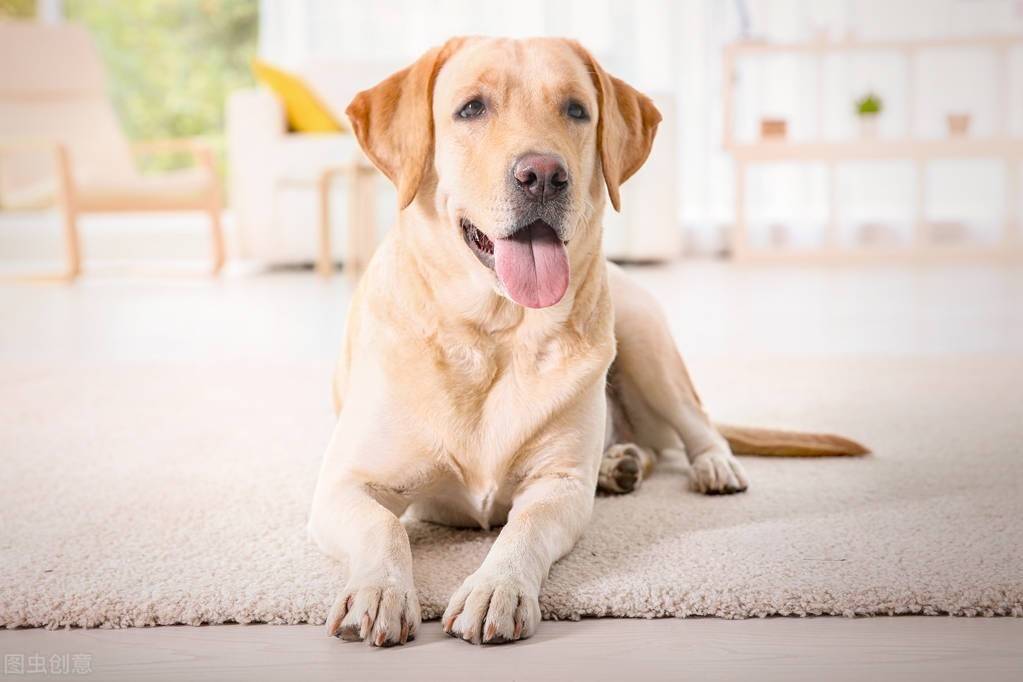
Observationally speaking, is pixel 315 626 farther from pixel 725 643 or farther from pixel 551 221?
pixel 551 221

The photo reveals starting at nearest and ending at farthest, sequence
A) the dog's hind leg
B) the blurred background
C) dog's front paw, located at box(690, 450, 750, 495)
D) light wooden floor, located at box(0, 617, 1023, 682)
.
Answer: light wooden floor, located at box(0, 617, 1023, 682)
dog's front paw, located at box(690, 450, 750, 495)
the dog's hind leg
the blurred background

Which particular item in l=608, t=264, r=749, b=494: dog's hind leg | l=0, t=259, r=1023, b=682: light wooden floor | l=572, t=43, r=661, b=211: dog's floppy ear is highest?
l=572, t=43, r=661, b=211: dog's floppy ear

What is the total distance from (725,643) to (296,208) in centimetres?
610

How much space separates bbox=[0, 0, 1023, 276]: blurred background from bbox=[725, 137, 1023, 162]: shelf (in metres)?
0.01

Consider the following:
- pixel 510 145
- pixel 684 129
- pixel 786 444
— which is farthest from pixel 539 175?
pixel 684 129

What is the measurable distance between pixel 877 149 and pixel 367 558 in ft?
22.7

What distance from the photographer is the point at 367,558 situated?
1.44m

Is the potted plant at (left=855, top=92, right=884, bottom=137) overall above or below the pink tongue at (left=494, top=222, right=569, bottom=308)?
above

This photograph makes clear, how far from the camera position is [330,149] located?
676 cm

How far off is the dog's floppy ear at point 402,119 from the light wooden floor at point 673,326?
74 cm

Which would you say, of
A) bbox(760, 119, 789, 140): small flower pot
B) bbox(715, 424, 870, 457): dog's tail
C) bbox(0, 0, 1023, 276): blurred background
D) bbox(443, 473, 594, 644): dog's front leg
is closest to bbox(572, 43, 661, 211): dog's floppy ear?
bbox(443, 473, 594, 644): dog's front leg

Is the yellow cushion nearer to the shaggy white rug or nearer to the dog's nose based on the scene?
the shaggy white rug

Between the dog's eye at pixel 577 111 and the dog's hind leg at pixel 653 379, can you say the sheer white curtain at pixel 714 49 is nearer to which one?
the dog's hind leg at pixel 653 379

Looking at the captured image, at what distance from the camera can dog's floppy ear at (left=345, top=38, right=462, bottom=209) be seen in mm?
1742
